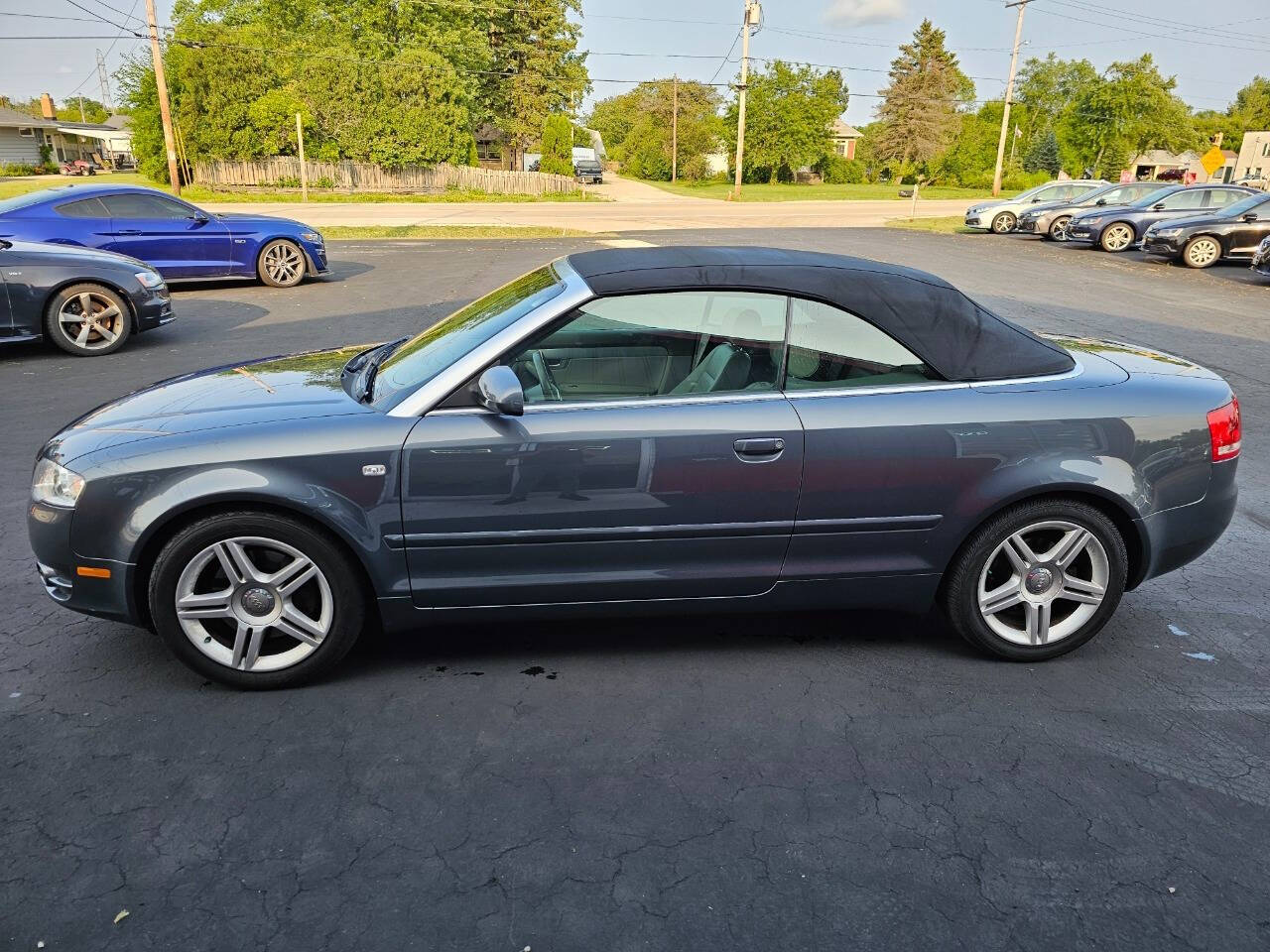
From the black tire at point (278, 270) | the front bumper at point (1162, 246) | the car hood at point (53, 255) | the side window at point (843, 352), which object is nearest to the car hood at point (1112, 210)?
the front bumper at point (1162, 246)

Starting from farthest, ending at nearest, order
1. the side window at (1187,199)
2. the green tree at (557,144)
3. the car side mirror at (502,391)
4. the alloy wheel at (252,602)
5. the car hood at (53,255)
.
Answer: the green tree at (557,144), the side window at (1187,199), the car hood at (53,255), the alloy wheel at (252,602), the car side mirror at (502,391)

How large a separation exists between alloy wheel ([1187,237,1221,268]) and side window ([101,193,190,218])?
61.8ft

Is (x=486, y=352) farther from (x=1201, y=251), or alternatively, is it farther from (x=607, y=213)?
(x=607, y=213)

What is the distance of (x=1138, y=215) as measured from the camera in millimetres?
22266

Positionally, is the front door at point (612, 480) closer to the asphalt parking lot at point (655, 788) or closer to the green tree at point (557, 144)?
the asphalt parking lot at point (655, 788)

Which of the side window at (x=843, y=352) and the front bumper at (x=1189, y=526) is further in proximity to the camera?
the front bumper at (x=1189, y=526)

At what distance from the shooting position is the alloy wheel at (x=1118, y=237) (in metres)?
22.2

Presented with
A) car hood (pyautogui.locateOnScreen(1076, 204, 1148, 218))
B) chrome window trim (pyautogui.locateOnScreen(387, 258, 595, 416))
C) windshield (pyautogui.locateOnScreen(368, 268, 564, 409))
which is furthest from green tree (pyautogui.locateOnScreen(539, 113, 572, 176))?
chrome window trim (pyautogui.locateOnScreen(387, 258, 595, 416))

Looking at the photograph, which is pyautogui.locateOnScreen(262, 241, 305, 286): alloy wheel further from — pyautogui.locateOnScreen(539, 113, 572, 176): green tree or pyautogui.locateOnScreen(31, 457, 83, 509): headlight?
pyautogui.locateOnScreen(539, 113, 572, 176): green tree

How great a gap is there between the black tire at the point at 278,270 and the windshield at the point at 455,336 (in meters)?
A: 11.3

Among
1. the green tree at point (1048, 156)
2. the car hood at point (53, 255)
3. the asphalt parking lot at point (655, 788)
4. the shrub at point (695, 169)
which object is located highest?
the green tree at point (1048, 156)

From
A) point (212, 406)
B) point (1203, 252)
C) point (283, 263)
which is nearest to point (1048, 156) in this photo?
point (1203, 252)

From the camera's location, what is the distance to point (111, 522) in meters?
3.26

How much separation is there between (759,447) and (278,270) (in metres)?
12.9
